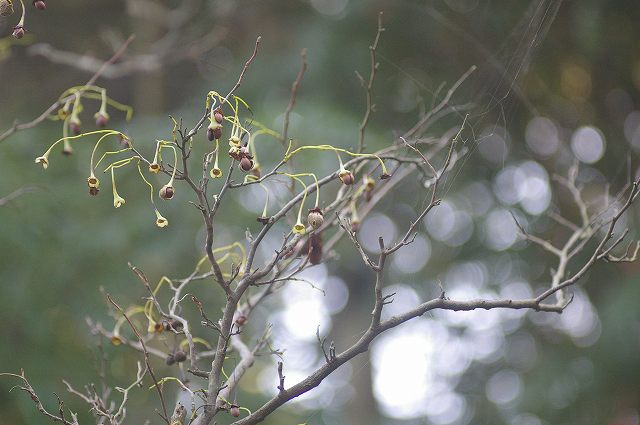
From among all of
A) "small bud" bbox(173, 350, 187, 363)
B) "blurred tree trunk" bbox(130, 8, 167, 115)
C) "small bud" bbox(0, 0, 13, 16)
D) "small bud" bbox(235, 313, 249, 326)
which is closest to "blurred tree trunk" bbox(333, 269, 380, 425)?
"blurred tree trunk" bbox(130, 8, 167, 115)

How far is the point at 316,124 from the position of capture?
11.0 ft

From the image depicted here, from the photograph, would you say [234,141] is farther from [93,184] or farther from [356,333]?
[356,333]

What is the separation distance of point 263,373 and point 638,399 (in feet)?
7.71

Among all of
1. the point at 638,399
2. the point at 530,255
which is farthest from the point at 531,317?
the point at 638,399

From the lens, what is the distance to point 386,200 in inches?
157

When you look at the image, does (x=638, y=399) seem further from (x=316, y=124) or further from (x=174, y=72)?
(x=174, y=72)

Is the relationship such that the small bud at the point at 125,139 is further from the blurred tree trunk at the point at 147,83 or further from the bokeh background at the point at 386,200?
the blurred tree trunk at the point at 147,83

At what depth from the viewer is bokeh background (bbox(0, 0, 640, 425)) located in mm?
2803

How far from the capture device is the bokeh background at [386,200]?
9.20ft

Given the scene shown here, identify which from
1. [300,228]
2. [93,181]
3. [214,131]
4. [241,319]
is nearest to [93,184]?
[93,181]

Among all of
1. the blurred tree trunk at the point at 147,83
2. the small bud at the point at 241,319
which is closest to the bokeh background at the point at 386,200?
the blurred tree trunk at the point at 147,83

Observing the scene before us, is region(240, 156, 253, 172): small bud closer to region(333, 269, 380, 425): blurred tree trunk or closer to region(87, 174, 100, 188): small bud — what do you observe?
region(87, 174, 100, 188): small bud

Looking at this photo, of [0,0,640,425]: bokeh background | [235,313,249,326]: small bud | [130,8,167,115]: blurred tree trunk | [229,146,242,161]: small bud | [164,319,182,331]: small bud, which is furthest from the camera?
[130,8,167,115]: blurred tree trunk

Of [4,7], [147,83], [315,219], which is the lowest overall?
[315,219]
